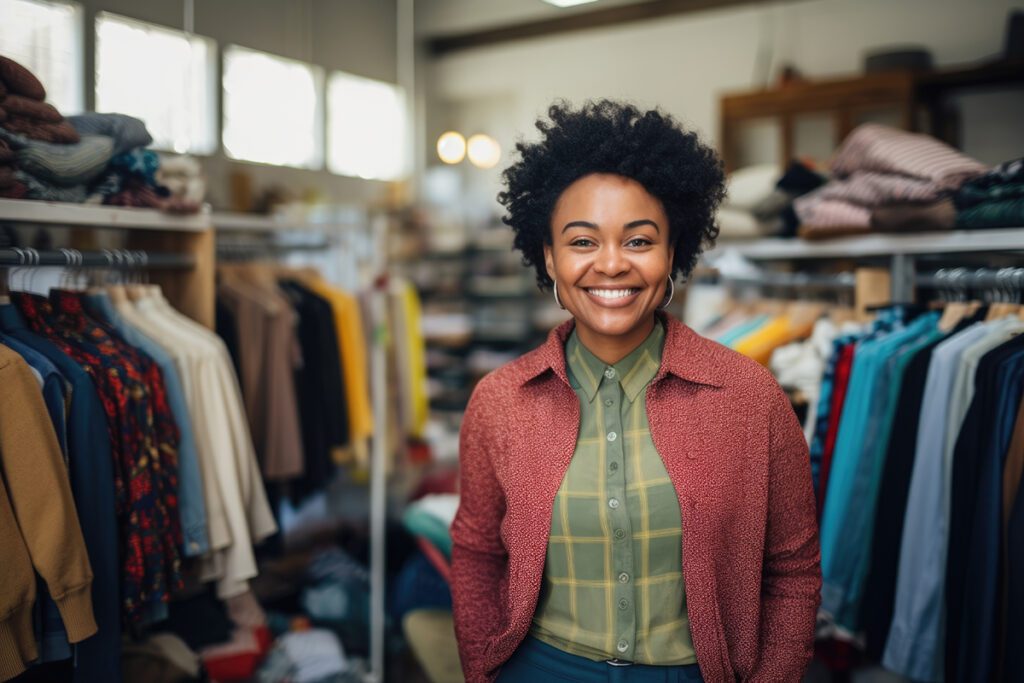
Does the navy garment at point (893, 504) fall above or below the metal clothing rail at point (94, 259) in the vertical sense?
below

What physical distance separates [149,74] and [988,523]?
2.94m

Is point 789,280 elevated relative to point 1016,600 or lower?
elevated

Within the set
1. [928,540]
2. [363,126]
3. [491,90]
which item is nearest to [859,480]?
[928,540]

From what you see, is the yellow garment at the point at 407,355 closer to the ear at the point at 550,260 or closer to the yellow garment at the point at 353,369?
the yellow garment at the point at 353,369

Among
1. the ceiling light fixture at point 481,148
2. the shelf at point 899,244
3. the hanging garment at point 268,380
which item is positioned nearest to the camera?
the shelf at point 899,244

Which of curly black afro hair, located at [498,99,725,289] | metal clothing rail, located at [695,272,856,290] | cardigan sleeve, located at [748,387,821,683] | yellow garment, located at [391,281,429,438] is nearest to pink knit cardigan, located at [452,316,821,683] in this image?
cardigan sleeve, located at [748,387,821,683]

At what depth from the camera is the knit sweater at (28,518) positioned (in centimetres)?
161

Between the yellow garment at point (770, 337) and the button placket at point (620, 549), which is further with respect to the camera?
the yellow garment at point (770, 337)

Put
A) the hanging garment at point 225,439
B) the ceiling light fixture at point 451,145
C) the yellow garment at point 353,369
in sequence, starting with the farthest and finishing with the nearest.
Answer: the ceiling light fixture at point 451,145 < the yellow garment at point 353,369 < the hanging garment at point 225,439

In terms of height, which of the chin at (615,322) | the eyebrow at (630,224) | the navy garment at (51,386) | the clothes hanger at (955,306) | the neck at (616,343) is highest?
the eyebrow at (630,224)

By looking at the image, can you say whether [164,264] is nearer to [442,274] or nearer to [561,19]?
[442,274]

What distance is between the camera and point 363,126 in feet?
23.7

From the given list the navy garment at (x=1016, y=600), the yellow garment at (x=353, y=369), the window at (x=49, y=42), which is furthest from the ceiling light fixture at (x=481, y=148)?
the navy garment at (x=1016, y=600)

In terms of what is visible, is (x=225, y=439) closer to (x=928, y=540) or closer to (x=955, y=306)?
(x=928, y=540)
